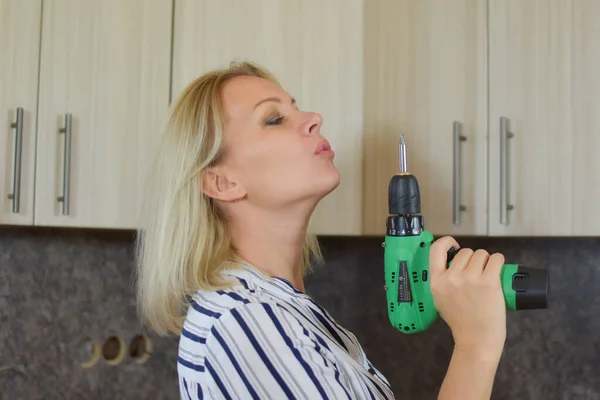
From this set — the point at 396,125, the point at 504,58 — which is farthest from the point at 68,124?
the point at 504,58

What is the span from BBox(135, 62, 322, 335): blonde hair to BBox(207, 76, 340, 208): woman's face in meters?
0.03

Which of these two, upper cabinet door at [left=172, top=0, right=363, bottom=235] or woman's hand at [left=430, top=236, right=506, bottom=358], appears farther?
upper cabinet door at [left=172, top=0, right=363, bottom=235]

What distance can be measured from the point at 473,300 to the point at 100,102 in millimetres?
939

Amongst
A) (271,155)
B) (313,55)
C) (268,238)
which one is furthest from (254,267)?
(313,55)

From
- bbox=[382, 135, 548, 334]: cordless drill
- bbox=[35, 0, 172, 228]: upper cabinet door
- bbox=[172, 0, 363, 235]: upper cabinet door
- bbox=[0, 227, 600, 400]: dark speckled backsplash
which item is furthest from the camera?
bbox=[0, 227, 600, 400]: dark speckled backsplash

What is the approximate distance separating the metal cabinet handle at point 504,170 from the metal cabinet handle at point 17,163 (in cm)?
104

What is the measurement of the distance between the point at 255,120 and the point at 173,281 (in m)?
0.28

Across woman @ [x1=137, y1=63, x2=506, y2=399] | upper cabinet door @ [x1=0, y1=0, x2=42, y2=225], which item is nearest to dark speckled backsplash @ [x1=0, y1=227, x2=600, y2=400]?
upper cabinet door @ [x1=0, y1=0, x2=42, y2=225]

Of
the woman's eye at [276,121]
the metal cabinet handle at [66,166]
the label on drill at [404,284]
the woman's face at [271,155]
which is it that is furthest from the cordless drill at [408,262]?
the metal cabinet handle at [66,166]

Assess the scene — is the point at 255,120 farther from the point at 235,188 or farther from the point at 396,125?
the point at 396,125

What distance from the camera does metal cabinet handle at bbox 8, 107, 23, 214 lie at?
133 cm

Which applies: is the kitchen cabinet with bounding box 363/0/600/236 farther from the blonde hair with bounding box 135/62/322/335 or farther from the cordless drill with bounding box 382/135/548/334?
the blonde hair with bounding box 135/62/322/335

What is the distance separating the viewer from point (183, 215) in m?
0.96

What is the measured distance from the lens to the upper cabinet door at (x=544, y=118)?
52.5 inches
